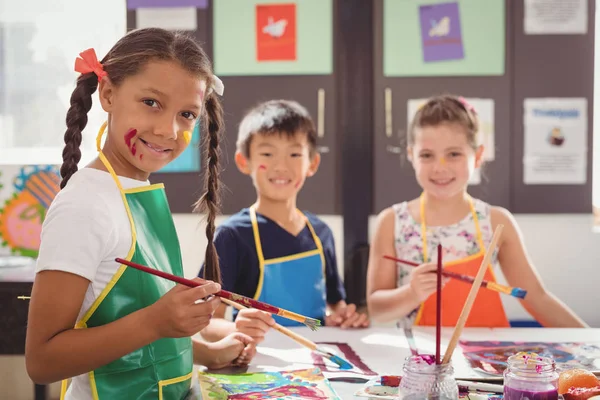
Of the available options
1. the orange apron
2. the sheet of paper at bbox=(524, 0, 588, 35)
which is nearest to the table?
the orange apron

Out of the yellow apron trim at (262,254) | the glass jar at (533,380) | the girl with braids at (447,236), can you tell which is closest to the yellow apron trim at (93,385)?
the glass jar at (533,380)

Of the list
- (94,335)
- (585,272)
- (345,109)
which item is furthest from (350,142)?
(94,335)

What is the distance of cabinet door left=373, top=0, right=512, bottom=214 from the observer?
10.6 ft

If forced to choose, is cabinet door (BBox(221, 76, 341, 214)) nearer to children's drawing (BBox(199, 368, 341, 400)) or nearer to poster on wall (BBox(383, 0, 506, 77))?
poster on wall (BBox(383, 0, 506, 77))

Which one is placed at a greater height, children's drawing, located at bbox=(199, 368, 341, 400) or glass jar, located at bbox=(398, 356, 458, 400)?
glass jar, located at bbox=(398, 356, 458, 400)

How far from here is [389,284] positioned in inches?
77.4

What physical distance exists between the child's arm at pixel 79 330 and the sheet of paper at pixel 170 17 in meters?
2.50

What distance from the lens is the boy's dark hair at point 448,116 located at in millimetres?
1972

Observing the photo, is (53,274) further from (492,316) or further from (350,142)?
(350,142)

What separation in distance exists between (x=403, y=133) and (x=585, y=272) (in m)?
1.14

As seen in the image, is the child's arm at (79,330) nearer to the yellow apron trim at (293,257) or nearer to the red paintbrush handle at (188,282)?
the red paintbrush handle at (188,282)

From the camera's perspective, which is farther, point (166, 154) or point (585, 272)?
point (585, 272)

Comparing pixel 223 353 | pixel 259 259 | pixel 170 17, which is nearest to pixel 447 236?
pixel 259 259

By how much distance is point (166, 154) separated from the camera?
1151 mm
